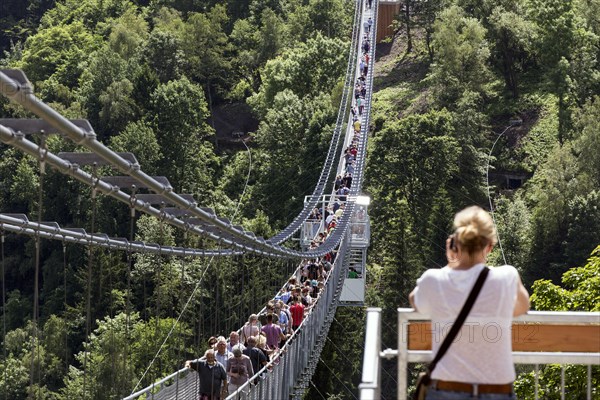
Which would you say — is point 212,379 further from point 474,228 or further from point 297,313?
point 297,313

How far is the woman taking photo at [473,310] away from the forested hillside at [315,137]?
38.2 m

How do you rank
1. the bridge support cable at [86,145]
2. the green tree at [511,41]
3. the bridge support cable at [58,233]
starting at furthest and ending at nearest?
the green tree at [511,41], the bridge support cable at [58,233], the bridge support cable at [86,145]

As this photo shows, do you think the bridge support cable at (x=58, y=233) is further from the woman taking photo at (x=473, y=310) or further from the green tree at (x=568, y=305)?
the green tree at (x=568, y=305)

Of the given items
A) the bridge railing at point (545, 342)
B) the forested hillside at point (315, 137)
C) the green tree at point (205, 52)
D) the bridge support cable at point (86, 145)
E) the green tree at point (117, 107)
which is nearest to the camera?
the bridge railing at point (545, 342)

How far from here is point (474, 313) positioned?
696cm

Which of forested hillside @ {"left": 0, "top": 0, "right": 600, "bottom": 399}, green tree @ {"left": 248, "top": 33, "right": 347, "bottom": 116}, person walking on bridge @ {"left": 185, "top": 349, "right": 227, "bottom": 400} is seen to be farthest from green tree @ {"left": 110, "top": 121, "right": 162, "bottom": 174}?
person walking on bridge @ {"left": 185, "top": 349, "right": 227, "bottom": 400}

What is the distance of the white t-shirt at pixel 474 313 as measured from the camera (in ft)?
22.6

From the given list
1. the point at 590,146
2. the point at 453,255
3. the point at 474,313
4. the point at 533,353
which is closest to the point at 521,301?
the point at 474,313

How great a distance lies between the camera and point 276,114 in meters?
85.1

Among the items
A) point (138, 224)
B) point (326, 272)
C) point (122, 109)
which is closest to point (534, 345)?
point (326, 272)

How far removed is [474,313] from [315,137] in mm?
74313

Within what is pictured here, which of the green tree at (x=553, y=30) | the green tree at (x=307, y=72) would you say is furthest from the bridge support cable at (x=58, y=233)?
the green tree at (x=307, y=72)

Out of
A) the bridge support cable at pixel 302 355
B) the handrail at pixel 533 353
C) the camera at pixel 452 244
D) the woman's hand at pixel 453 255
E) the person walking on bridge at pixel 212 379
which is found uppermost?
the camera at pixel 452 244

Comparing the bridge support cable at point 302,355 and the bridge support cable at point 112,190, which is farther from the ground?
the bridge support cable at point 112,190
